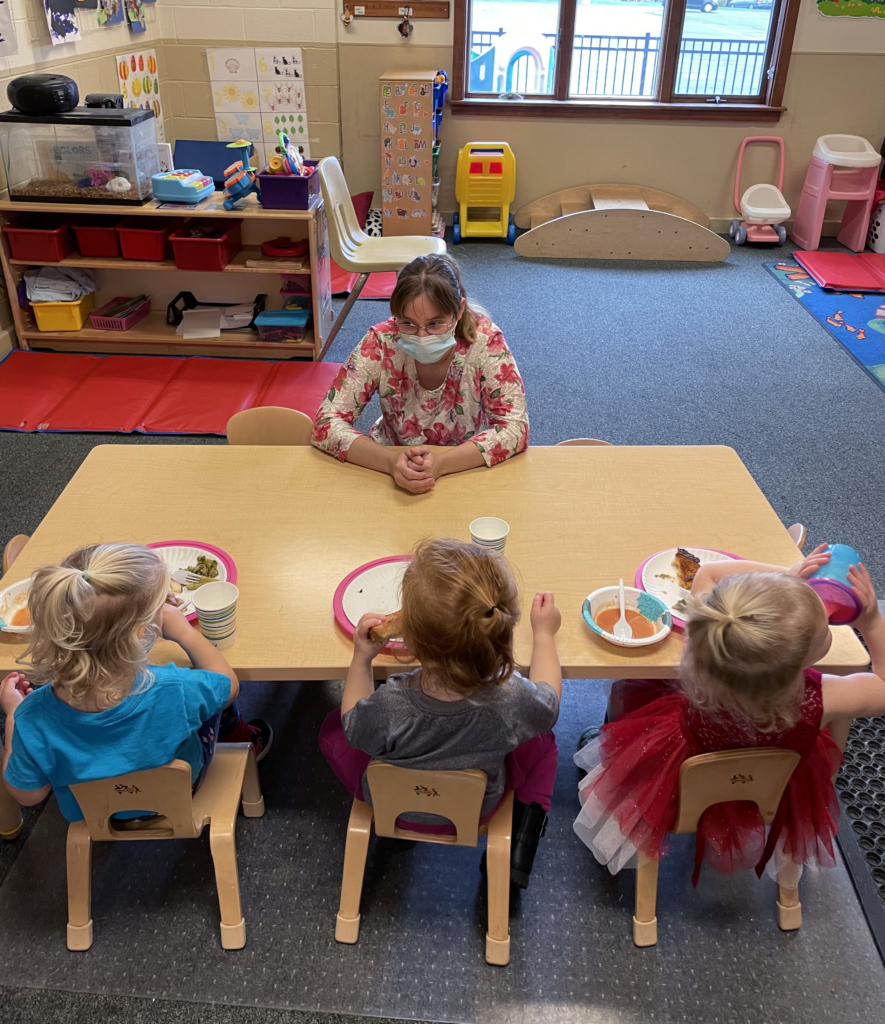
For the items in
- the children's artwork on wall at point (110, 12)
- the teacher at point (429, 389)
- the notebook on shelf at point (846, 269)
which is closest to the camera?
the teacher at point (429, 389)

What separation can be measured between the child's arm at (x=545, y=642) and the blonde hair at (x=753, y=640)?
204 millimetres

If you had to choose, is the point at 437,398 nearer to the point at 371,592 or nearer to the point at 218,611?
the point at 371,592

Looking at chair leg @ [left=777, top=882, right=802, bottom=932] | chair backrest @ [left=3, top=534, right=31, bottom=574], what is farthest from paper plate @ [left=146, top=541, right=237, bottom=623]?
chair leg @ [left=777, top=882, right=802, bottom=932]

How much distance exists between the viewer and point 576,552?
5.27ft

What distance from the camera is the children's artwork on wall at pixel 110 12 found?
14.1 feet

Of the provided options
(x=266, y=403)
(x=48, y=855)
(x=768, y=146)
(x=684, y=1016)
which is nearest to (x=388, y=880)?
(x=684, y=1016)

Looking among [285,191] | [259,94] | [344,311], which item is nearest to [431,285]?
[285,191]

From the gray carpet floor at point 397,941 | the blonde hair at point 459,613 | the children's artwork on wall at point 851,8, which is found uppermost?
the children's artwork on wall at point 851,8

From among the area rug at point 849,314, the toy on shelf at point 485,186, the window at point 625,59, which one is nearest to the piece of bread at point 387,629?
the area rug at point 849,314

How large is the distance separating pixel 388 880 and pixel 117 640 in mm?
787

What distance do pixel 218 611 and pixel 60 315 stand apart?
305cm

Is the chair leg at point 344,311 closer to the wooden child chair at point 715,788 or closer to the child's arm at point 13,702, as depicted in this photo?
the child's arm at point 13,702

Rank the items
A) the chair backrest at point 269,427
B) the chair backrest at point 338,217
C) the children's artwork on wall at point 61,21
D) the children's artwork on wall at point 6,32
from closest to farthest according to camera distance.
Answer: the chair backrest at point 269,427 → the children's artwork on wall at point 6,32 → the chair backrest at point 338,217 → the children's artwork on wall at point 61,21

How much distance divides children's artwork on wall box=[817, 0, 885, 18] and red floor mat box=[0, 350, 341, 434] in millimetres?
3956
